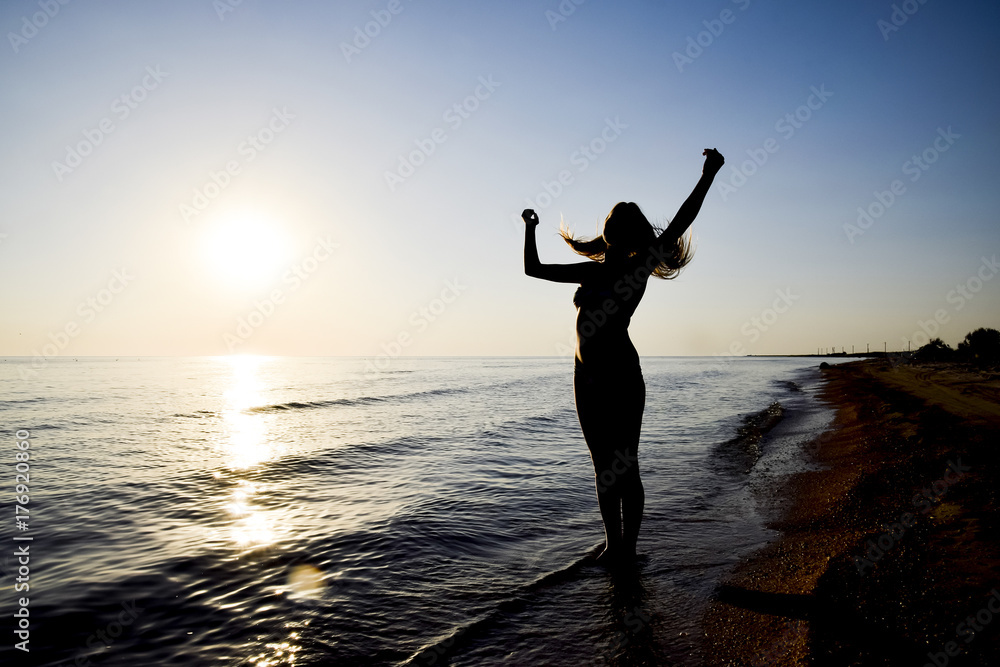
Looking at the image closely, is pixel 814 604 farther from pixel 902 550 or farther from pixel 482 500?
pixel 482 500

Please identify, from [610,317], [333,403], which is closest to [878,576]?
[610,317]

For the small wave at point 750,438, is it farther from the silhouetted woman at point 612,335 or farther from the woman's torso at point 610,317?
the woman's torso at point 610,317

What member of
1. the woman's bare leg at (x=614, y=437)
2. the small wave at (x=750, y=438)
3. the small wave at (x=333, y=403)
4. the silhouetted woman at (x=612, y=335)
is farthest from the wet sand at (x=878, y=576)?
the small wave at (x=333, y=403)

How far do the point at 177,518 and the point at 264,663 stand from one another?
15.0 feet

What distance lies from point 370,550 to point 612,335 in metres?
3.49

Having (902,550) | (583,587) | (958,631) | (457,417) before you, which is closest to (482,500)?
(583,587)

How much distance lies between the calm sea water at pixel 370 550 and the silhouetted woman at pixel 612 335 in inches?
39.8

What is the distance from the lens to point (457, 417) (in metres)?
19.0

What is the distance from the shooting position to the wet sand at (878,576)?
2.46 meters

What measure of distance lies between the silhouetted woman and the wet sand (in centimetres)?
110

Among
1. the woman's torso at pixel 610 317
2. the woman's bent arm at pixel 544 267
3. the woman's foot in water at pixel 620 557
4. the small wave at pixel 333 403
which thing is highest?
the woman's bent arm at pixel 544 267

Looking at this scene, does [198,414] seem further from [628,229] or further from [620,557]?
[628,229]

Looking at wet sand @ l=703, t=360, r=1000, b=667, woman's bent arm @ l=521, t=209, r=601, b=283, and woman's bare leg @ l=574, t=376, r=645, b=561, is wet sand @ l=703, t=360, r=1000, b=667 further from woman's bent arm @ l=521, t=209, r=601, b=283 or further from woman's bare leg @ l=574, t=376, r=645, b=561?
woman's bent arm @ l=521, t=209, r=601, b=283

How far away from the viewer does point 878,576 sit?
10.5 ft
